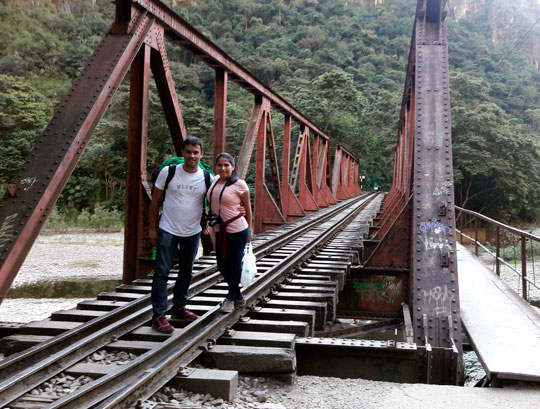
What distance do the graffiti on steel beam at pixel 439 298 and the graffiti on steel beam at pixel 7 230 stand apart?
3.38 meters

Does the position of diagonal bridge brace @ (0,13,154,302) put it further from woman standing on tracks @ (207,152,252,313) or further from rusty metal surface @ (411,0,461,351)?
rusty metal surface @ (411,0,461,351)

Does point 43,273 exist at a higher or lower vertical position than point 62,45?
lower

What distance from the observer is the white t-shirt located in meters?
3.66

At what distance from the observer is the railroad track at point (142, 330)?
251 centimetres

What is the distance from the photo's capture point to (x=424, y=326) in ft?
13.9

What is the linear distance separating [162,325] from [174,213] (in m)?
0.84

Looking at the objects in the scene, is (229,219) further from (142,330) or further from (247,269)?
(142,330)

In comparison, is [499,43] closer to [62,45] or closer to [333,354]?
[62,45]

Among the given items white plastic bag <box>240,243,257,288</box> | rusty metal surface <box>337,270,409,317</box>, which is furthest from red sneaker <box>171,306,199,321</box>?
rusty metal surface <box>337,270,409,317</box>

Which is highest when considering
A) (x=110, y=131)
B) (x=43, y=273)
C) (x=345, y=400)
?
(x=110, y=131)

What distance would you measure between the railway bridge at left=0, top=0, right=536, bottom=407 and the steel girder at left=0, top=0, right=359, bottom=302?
0.01 metres

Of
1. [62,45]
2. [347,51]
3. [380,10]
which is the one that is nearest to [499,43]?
[380,10]

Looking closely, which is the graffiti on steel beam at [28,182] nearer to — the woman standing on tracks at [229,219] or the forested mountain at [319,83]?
the woman standing on tracks at [229,219]

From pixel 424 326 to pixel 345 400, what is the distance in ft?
5.55
